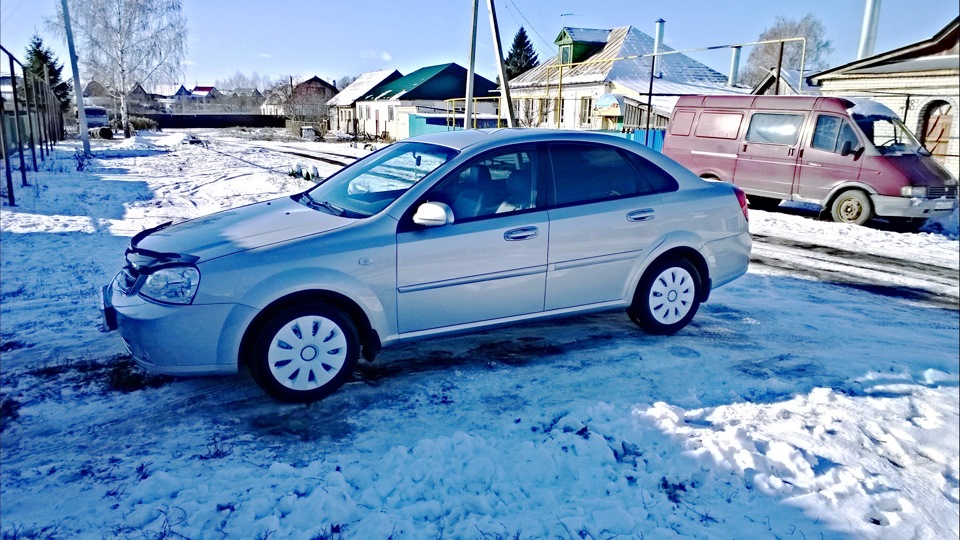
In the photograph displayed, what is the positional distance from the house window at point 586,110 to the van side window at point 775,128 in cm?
1753

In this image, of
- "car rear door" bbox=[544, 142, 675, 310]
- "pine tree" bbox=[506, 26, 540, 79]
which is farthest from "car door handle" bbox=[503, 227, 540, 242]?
"pine tree" bbox=[506, 26, 540, 79]

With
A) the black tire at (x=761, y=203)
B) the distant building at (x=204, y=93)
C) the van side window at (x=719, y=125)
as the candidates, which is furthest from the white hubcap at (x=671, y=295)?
the distant building at (x=204, y=93)

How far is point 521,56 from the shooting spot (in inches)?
2095

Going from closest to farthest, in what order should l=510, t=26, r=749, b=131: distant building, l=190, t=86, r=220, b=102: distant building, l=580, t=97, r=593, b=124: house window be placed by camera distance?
l=510, t=26, r=749, b=131: distant building < l=580, t=97, r=593, b=124: house window < l=190, t=86, r=220, b=102: distant building

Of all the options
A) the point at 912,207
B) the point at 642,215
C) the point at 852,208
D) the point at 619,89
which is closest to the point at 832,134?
the point at 852,208

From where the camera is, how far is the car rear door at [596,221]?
4496 millimetres

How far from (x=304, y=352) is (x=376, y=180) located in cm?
155

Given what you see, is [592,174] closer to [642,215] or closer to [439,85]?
[642,215]

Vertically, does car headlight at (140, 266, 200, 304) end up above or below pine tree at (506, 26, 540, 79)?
below

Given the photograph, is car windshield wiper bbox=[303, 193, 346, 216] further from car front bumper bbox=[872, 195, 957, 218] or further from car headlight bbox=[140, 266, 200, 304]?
car front bumper bbox=[872, 195, 957, 218]

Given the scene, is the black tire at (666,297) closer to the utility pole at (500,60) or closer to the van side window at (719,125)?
the van side window at (719,125)

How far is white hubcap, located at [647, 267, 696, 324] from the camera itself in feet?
16.4

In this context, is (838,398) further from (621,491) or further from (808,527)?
(621,491)

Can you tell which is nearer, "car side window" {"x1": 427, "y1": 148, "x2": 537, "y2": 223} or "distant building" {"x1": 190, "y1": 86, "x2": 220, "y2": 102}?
"car side window" {"x1": 427, "y1": 148, "x2": 537, "y2": 223}
